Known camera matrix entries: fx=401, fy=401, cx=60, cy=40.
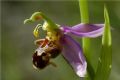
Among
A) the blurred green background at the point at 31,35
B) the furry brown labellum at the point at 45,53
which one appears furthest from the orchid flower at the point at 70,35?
the blurred green background at the point at 31,35

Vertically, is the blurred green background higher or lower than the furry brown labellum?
lower

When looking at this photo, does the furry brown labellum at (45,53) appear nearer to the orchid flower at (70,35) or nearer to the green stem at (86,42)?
the orchid flower at (70,35)

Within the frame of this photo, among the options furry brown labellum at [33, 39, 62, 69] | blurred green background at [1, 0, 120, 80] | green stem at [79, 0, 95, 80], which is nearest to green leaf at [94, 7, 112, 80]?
green stem at [79, 0, 95, 80]

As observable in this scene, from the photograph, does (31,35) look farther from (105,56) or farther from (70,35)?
(105,56)

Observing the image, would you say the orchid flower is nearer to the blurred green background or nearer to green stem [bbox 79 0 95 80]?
green stem [bbox 79 0 95 80]

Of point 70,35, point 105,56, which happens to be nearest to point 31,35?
point 70,35

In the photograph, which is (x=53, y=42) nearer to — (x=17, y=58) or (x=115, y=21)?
(x=115, y=21)

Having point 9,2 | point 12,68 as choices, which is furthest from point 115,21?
point 9,2
